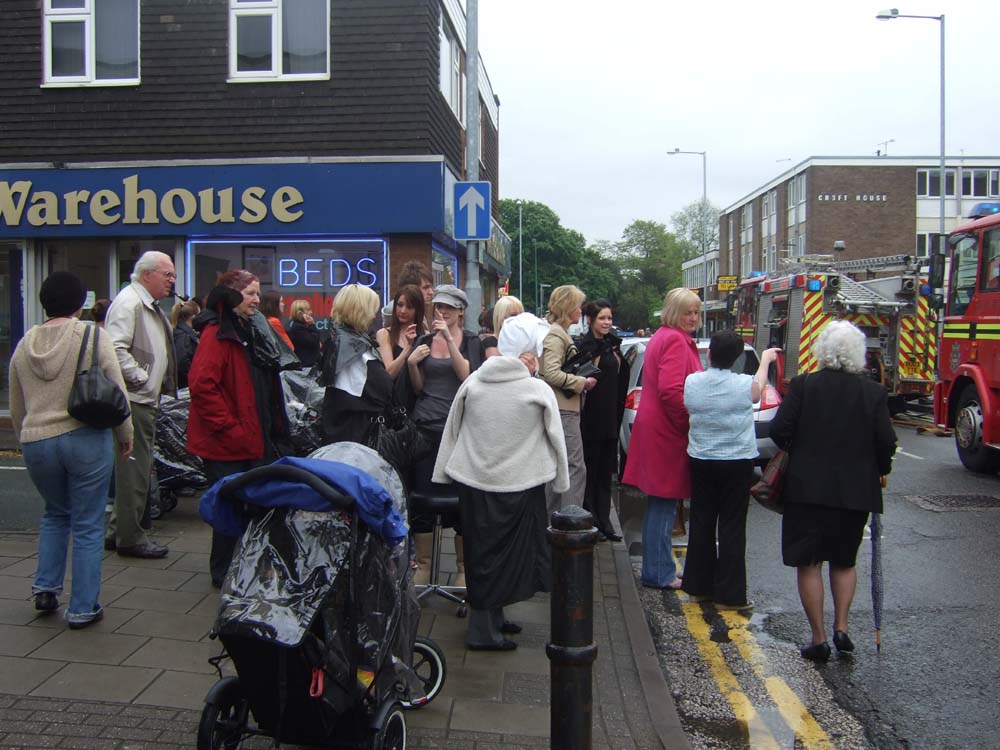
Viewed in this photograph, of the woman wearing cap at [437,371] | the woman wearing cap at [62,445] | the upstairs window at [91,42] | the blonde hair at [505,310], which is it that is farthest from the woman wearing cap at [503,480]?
the upstairs window at [91,42]

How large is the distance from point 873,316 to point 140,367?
50.5 feet

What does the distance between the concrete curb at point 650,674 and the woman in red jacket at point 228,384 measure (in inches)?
93.9

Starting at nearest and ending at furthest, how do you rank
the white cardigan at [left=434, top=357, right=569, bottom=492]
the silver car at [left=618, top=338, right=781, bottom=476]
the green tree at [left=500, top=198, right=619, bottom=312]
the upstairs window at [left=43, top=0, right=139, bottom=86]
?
the white cardigan at [left=434, top=357, right=569, bottom=492] → the silver car at [left=618, top=338, right=781, bottom=476] → the upstairs window at [left=43, top=0, right=139, bottom=86] → the green tree at [left=500, top=198, right=619, bottom=312]

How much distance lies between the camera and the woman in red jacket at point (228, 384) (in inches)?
215

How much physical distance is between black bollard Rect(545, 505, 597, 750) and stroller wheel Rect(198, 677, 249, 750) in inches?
44.4

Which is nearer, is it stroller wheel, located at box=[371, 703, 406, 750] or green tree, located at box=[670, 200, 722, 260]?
stroller wheel, located at box=[371, 703, 406, 750]

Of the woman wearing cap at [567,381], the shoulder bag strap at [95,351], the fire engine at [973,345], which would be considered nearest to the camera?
the shoulder bag strap at [95,351]

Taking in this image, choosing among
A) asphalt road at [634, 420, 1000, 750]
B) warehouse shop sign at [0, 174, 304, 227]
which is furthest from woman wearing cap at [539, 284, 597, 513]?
warehouse shop sign at [0, 174, 304, 227]

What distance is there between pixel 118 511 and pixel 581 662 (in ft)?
13.9

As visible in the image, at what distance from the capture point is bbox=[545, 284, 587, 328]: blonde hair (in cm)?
706

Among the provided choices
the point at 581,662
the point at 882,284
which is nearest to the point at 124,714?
the point at 581,662

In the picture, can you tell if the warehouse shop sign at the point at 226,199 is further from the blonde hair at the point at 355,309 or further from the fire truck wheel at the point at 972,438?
the fire truck wheel at the point at 972,438

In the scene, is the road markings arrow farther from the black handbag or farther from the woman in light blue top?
the black handbag

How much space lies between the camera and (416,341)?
19.7ft
